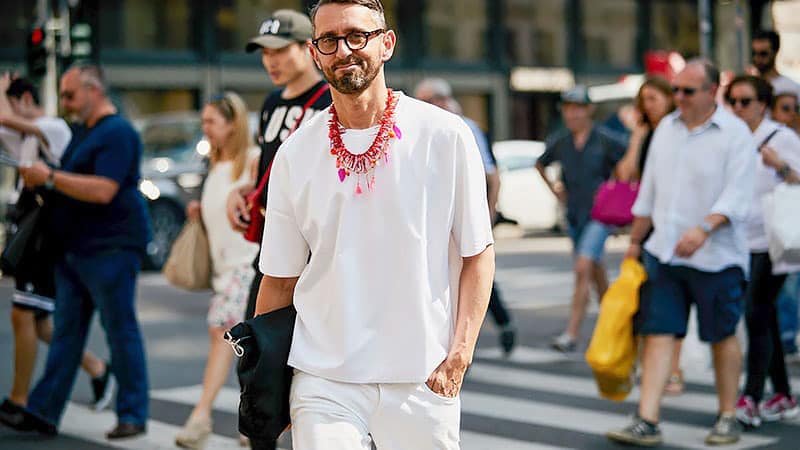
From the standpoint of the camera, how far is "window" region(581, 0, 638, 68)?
38.2m

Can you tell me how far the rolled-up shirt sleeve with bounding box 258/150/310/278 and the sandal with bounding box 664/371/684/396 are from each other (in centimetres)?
499

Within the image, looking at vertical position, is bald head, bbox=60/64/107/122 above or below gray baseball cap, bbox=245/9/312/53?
below

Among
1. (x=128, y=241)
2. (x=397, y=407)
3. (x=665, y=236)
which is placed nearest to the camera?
(x=397, y=407)

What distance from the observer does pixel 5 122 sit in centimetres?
762

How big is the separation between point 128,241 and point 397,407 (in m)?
3.93

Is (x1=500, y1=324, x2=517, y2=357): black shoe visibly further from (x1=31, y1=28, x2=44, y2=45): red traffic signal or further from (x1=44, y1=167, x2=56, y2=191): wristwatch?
(x1=31, y1=28, x2=44, y2=45): red traffic signal

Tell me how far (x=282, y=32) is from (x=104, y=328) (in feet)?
7.91

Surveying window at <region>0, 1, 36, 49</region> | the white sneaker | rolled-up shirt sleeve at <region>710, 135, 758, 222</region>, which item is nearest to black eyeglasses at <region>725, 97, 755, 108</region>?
rolled-up shirt sleeve at <region>710, 135, 758, 222</region>

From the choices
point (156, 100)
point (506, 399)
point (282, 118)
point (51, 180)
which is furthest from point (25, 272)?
point (156, 100)

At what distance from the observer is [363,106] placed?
12.4 feet

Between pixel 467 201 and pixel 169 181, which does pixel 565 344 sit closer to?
pixel 467 201

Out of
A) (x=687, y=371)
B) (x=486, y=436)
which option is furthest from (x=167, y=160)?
(x=486, y=436)

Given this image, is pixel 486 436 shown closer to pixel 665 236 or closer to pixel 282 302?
pixel 665 236

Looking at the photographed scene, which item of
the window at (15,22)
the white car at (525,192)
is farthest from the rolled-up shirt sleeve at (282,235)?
the window at (15,22)
